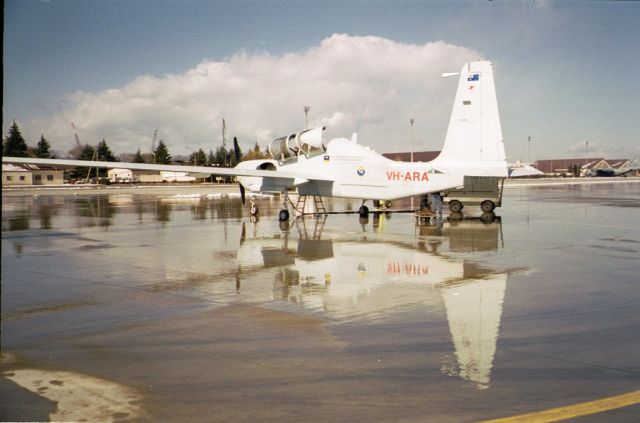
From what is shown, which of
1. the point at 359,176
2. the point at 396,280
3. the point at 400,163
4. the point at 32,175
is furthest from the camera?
the point at 32,175

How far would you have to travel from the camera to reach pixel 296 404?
5.06 metres

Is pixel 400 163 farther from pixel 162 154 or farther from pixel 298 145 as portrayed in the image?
pixel 162 154

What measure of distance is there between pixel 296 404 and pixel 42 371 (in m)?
2.59

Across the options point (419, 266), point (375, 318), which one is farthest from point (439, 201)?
point (375, 318)

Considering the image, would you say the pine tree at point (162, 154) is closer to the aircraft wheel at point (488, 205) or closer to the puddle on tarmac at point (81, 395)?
the aircraft wheel at point (488, 205)

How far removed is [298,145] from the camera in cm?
2369

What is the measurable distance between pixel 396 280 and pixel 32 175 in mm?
90460

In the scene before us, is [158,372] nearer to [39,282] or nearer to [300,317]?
[300,317]

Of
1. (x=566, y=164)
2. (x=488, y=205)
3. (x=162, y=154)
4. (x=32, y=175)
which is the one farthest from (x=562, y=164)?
(x=488, y=205)

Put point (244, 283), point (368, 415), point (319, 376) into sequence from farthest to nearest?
point (244, 283) → point (319, 376) → point (368, 415)

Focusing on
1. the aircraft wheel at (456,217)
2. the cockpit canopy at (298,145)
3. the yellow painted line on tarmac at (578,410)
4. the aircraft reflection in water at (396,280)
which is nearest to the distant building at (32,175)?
the cockpit canopy at (298,145)

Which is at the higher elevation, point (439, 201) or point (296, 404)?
point (439, 201)

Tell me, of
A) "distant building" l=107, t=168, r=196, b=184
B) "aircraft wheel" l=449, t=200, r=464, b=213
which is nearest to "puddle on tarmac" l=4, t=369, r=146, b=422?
"aircraft wheel" l=449, t=200, r=464, b=213

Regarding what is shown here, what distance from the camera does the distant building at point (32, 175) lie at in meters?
85.4
